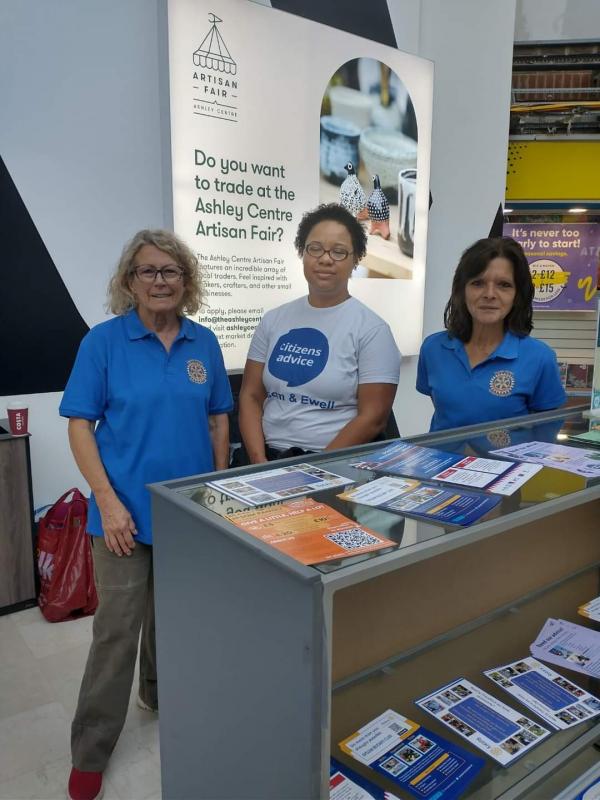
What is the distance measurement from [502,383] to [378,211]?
7.78 ft

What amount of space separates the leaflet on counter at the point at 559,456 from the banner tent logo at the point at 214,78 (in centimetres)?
250

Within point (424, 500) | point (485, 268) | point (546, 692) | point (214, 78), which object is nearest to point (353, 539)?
point (424, 500)

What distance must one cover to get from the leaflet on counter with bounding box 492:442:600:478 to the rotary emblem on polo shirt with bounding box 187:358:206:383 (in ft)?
2.74

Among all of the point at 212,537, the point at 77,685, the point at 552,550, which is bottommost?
the point at 77,685

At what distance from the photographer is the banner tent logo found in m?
3.03

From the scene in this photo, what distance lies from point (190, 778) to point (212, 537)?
480 millimetres

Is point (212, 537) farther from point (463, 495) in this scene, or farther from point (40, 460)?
point (40, 460)

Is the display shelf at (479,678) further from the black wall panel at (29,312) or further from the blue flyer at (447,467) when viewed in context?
the black wall panel at (29,312)

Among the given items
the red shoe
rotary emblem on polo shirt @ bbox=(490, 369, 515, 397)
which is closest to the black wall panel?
the red shoe

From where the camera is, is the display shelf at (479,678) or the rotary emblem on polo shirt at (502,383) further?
the rotary emblem on polo shirt at (502,383)

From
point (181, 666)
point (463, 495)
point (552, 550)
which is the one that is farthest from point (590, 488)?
point (181, 666)

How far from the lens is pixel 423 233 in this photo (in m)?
4.11

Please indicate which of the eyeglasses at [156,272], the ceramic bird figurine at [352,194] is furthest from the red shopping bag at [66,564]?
the ceramic bird figurine at [352,194]

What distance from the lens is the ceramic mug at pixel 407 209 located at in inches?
A: 156
